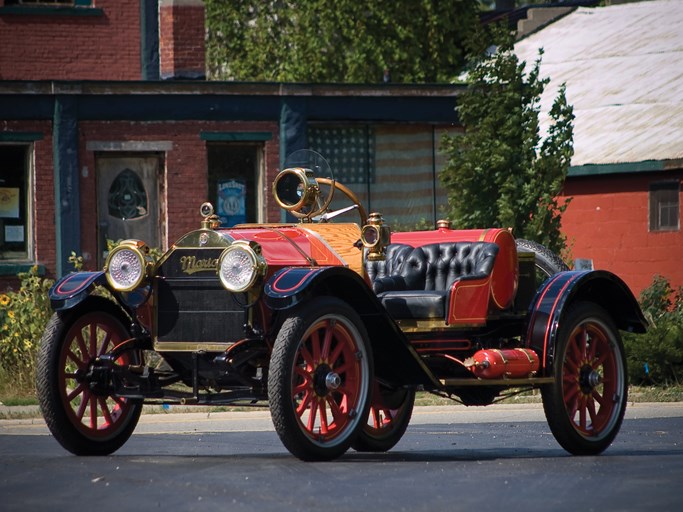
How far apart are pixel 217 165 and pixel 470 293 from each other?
11.8 meters

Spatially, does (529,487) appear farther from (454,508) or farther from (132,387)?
(132,387)

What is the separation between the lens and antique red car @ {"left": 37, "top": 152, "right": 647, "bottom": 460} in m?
9.41

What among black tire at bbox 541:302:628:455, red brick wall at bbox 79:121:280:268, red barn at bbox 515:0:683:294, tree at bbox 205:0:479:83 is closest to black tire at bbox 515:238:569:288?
black tire at bbox 541:302:628:455

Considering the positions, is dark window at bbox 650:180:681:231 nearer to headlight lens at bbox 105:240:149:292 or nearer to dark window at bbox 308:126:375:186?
dark window at bbox 308:126:375:186

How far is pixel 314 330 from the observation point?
9.32 m

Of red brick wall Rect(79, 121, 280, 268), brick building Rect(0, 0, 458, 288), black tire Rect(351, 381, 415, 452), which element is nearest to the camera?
black tire Rect(351, 381, 415, 452)

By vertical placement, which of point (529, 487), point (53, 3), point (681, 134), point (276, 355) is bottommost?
point (529, 487)

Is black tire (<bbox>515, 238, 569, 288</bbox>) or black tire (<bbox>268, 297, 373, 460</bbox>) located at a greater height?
Answer: black tire (<bbox>515, 238, 569, 288</bbox>)

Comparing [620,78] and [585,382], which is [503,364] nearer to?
[585,382]

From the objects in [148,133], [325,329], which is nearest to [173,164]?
[148,133]

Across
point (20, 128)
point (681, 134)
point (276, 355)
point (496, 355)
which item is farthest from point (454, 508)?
point (681, 134)

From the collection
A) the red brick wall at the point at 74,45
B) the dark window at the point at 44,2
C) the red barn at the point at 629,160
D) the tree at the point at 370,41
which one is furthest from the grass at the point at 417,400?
the tree at the point at 370,41

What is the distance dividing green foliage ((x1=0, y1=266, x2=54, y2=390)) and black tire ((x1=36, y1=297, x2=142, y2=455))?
19.2 ft

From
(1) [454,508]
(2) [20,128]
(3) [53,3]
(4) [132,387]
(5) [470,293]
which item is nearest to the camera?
(1) [454,508]
